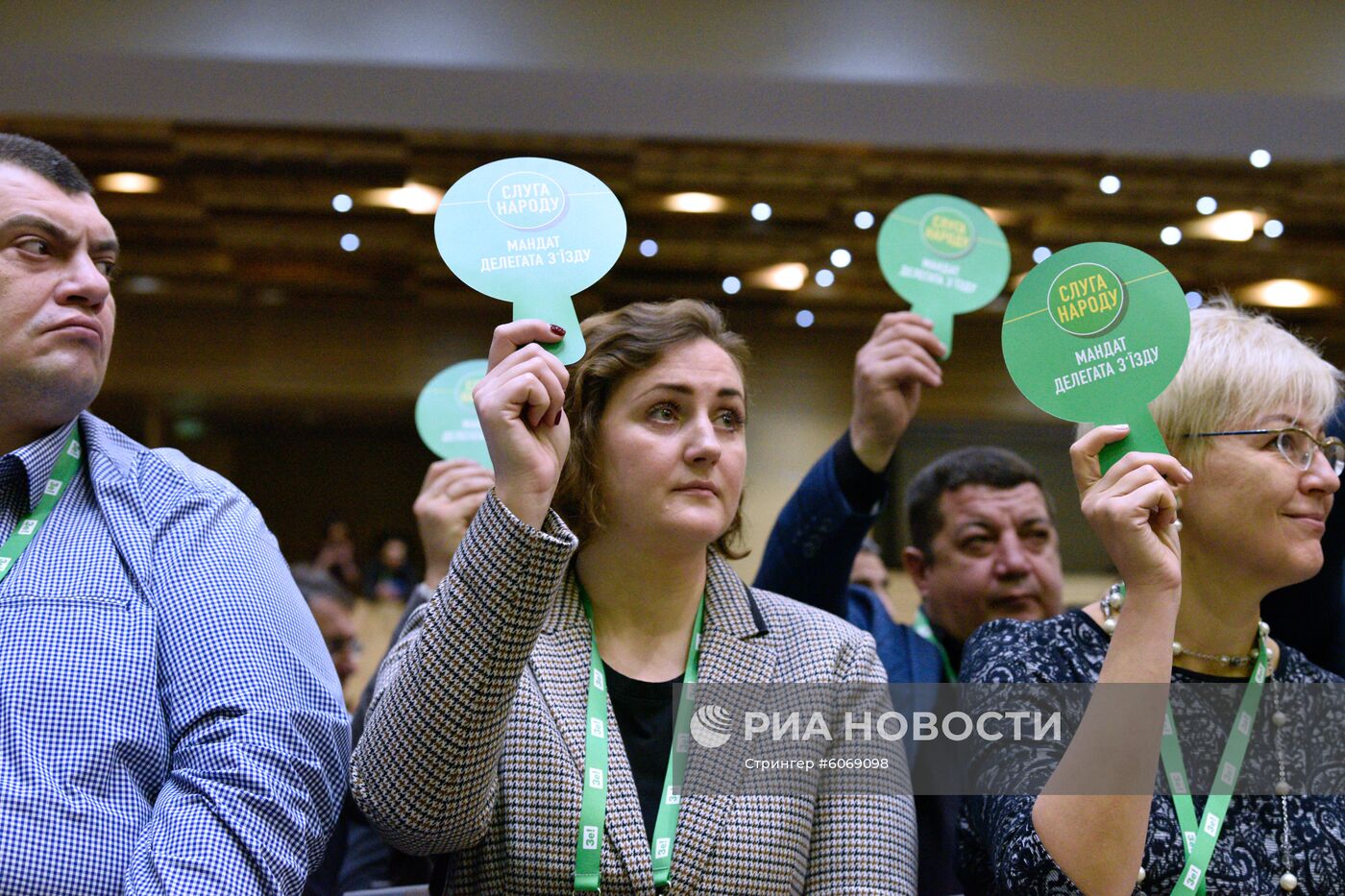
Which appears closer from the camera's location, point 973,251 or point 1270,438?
point 1270,438

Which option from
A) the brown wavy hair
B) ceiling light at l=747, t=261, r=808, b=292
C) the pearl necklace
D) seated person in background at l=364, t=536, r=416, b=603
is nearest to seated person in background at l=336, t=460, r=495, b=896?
the brown wavy hair

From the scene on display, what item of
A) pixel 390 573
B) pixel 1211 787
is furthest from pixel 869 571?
pixel 390 573

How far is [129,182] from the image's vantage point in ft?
22.2

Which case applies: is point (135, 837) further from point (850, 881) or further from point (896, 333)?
point (896, 333)

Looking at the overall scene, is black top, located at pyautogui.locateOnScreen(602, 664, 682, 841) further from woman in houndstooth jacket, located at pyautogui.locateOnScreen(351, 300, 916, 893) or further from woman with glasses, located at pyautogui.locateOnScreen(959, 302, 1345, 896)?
woman with glasses, located at pyautogui.locateOnScreen(959, 302, 1345, 896)

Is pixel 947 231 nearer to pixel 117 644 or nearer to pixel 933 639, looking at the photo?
pixel 933 639

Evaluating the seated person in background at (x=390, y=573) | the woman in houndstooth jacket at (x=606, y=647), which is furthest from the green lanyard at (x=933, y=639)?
the seated person in background at (x=390, y=573)

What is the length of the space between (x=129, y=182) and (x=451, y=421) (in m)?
5.00

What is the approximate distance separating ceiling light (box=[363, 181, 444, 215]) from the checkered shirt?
5.20 m

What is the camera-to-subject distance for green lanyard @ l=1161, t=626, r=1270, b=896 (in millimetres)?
1548

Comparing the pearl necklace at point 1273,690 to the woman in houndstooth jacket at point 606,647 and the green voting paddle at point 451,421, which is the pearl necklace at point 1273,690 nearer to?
the woman in houndstooth jacket at point 606,647

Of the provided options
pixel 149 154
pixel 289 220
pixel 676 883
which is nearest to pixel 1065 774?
pixel 676 883

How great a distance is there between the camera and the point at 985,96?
479 cm

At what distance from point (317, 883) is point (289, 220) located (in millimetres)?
5790
